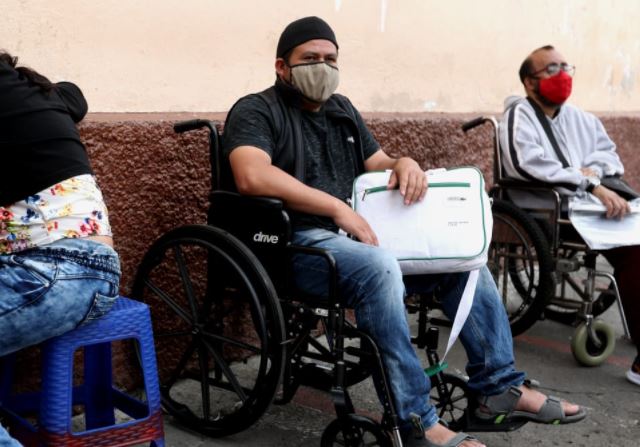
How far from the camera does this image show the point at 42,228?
228 centimetres

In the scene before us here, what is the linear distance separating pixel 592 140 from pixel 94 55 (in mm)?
2586

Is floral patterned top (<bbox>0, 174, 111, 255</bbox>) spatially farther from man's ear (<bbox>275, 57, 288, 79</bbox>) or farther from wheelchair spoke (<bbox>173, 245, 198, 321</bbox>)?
man's ear (<bbox>275, 57, 288, 79</bbox>)

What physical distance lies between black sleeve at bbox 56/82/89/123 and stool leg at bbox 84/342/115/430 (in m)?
0.75

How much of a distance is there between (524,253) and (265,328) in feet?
6.19

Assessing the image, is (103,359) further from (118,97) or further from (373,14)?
(373,14)

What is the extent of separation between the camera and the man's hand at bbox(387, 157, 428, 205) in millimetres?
2748

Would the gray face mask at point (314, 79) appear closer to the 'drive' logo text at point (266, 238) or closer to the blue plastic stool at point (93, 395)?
the 'drive' logo text at point (266, 238)

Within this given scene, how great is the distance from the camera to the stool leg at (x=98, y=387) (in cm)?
277

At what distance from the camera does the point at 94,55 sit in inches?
123

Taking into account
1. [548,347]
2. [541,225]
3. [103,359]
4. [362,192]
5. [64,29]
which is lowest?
[548,347]

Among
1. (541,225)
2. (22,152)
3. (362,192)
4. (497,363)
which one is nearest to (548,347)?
(541,225)

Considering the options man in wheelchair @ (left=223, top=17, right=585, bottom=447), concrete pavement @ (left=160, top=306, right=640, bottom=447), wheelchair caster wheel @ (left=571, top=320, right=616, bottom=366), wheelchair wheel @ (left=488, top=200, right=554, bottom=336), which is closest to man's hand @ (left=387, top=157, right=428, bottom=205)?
man in wheelchair @ (left=223, top=17, right=585, bottom=447)

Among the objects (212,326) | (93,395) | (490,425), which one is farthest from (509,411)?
(93,395)

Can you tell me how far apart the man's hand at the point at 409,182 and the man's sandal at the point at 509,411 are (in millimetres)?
739
